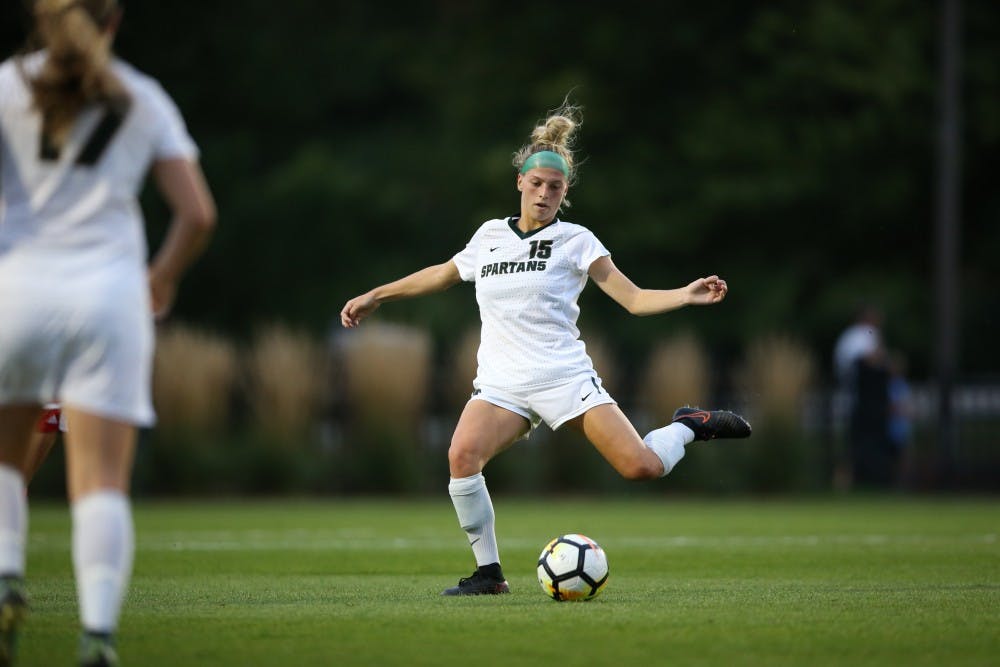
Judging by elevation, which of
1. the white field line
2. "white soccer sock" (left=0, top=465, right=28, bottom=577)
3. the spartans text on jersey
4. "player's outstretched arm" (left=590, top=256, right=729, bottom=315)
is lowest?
the white field line

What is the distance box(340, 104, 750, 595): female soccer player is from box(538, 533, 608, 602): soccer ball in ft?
1.31

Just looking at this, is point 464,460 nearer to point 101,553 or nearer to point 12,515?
point 12,515

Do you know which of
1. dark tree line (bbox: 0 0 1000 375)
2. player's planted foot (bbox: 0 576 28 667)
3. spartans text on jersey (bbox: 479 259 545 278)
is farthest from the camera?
dark tree line (bbox: 0 0 1000 375)

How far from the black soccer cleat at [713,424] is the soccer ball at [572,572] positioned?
1193mm

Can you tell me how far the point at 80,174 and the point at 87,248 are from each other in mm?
222

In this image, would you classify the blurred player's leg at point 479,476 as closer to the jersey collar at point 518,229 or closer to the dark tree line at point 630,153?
the jersey collar at point 518,229

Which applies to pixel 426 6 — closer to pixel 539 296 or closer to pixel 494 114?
pixel 494 114

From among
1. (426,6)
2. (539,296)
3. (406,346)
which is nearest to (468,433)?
(539,296)

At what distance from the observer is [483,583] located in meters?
7.73

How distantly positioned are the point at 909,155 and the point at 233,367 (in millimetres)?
16498

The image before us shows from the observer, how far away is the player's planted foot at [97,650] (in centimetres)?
471

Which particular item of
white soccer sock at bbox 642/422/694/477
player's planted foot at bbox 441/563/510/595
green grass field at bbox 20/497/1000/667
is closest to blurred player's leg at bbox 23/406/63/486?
green grass field at bbox 20/497/1000/667

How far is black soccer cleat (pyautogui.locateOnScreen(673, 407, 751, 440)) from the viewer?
8438 mm

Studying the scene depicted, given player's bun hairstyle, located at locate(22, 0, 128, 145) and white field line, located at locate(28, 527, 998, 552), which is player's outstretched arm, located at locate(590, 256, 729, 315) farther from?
white field line, located at locate(28, 527, 998, 552)
